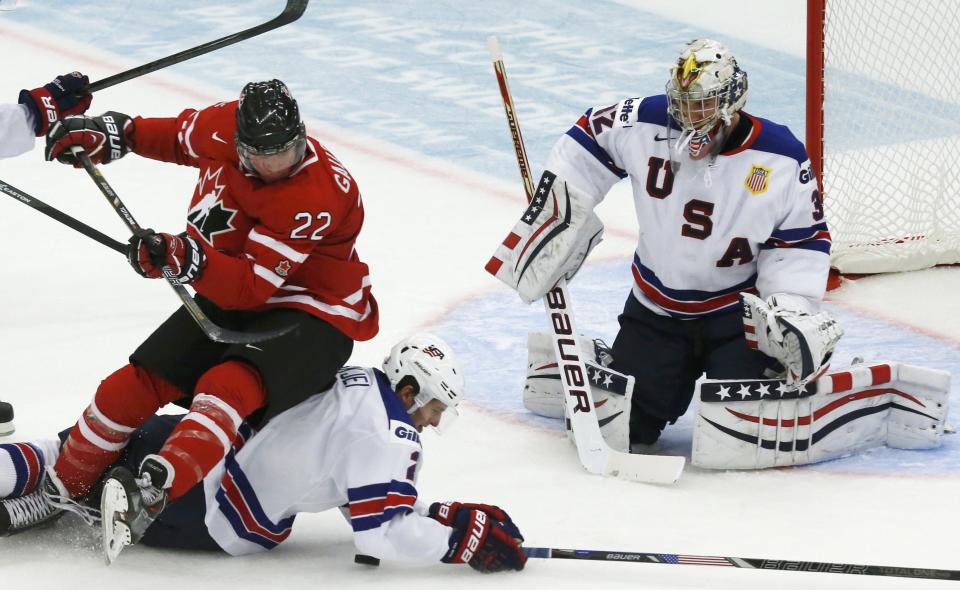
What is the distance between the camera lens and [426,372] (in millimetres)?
3135

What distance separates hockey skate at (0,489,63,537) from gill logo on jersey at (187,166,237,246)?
24.4 inches

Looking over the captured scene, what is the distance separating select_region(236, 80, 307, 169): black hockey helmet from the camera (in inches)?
116

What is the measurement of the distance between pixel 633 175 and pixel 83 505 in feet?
5.20

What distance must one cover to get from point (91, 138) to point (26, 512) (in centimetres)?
84

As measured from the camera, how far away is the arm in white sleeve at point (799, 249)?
374cm

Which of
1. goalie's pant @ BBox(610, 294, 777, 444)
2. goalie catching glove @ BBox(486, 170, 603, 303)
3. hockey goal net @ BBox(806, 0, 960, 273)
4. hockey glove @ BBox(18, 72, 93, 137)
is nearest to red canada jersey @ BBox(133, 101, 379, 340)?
hockey glove @ BBox(18, 72, 93, 137)

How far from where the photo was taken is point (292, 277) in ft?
10.4

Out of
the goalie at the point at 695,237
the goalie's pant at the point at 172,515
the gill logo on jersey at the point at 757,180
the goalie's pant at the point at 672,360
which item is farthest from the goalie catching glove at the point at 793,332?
the goalie's pant at the point at 172,515

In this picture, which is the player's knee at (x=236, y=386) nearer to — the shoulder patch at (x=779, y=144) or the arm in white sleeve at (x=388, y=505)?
the arm in white sleeve at (x=388, y=505)

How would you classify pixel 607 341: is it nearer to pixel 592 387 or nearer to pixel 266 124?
pixel 592 387

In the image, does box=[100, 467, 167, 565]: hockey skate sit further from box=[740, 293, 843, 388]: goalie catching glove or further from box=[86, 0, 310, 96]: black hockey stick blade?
box=[740, 293, 843, 388]: goalie catching glove

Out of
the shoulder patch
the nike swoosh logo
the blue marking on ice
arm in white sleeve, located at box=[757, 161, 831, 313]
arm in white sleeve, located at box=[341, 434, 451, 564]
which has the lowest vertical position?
the blue marking on ice

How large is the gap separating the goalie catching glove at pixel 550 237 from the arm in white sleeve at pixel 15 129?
1.24m

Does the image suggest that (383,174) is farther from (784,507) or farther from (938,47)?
(784,507)
